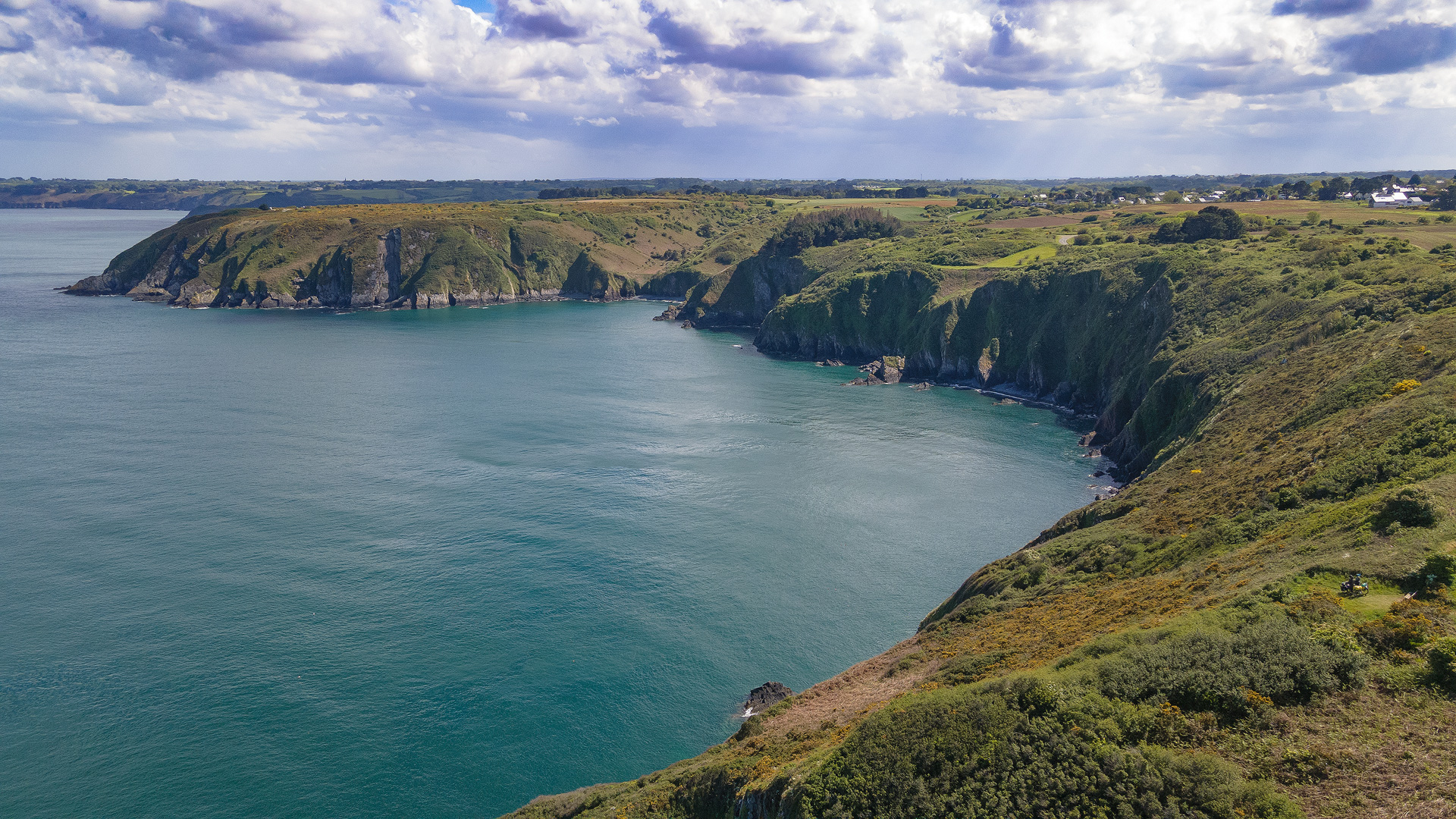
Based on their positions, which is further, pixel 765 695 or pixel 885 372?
pixel 885 372

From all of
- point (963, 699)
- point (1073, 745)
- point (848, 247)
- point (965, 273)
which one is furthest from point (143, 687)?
point (848, 247)

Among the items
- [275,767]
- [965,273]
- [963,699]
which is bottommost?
[275,767]

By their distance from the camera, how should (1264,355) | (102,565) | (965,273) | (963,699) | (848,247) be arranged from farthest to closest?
(848,247) < (965,273) < (1264,355) < (102,565) < (963,699)

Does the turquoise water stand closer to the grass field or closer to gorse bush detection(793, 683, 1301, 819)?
gorse bush detection(793, 683, 1301, 819)

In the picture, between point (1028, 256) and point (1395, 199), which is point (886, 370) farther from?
point (1395, 199)

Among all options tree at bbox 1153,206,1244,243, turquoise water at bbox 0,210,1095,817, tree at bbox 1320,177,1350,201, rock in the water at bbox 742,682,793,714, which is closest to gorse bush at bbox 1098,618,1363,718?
rock in the water at bbox 742,682,793,714

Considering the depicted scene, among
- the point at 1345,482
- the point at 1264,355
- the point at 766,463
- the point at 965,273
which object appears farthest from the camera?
the point at 965,273

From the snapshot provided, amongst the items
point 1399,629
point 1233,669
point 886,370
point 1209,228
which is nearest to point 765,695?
point 1233,669

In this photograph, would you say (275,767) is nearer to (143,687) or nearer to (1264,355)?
(143,687)
